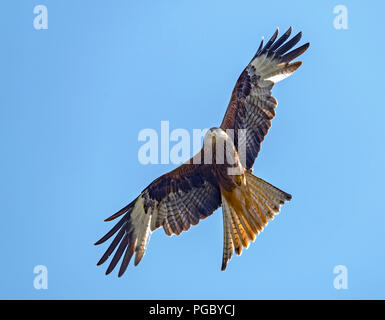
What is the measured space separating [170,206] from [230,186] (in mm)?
1125

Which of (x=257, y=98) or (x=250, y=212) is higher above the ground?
(x=257, y=98)

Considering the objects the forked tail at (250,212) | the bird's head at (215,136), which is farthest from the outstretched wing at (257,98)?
the bird's head at (215,136)

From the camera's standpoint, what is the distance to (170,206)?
1055 centimetres

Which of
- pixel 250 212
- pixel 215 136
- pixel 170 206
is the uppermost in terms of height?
pixel 215 136

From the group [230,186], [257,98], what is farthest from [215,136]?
[257,98]

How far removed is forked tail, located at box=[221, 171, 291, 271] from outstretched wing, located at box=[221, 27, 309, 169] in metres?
0.51

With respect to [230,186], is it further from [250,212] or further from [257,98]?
[257,98]

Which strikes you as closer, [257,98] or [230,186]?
[230,186]

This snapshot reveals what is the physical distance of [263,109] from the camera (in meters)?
10.2
